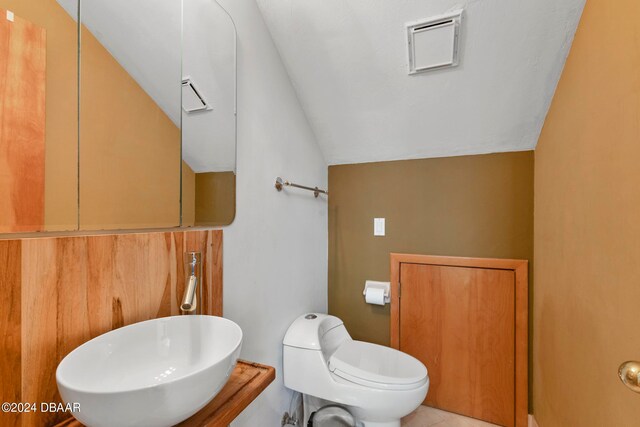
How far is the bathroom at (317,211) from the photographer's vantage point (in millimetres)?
664

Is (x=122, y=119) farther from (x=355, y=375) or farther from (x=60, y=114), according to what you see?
(x=355, y=375)

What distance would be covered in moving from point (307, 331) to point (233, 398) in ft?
2.84

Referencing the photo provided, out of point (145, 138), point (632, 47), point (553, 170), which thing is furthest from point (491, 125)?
point (145, 138)

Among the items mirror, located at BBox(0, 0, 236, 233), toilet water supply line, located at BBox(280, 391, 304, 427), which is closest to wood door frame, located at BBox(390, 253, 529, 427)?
toilet water supply line, located at BBox(280, 391, 304, 427)

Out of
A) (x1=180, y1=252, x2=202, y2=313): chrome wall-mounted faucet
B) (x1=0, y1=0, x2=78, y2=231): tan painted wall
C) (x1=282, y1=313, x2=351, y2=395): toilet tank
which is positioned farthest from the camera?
(x1=282, y1=313, x2=351, y2=395): toilet tank

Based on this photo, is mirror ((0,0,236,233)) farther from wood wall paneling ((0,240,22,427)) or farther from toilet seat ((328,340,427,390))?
toilet seat ((328,340,427,390))

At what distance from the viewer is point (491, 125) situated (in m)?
1.60

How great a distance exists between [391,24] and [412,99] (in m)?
0.42

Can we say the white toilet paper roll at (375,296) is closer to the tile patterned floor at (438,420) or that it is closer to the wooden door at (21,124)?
the tile patterned floor at (438,420)

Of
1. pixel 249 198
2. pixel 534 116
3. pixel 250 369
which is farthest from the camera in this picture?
pixel 534 116

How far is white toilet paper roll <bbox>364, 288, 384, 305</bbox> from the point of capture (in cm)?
188

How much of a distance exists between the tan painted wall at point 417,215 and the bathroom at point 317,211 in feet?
0.05

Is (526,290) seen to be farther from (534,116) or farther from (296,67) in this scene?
(296,67)

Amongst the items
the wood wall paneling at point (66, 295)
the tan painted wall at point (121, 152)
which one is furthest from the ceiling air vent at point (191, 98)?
the wood wall paneling at point (66, 295)
